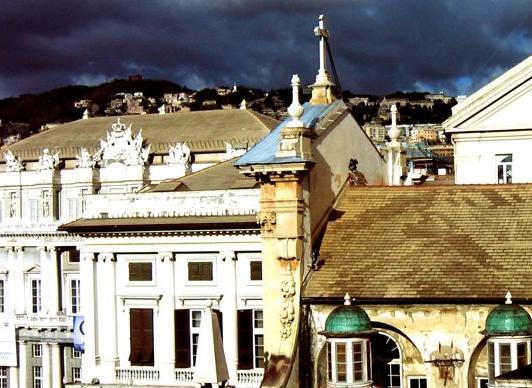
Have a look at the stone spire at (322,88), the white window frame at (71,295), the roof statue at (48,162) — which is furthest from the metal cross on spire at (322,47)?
the roof statue at (48,162)

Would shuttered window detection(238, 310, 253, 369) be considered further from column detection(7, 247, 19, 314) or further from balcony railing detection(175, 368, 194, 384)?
column detection(7, 247, 19, 314)

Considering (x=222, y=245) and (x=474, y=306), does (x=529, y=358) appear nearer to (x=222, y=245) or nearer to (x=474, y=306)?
(x=474, y=306)

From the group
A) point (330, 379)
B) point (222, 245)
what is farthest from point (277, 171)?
point (222, 245)

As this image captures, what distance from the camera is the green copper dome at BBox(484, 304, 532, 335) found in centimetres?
3228

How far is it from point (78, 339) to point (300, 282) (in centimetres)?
4211

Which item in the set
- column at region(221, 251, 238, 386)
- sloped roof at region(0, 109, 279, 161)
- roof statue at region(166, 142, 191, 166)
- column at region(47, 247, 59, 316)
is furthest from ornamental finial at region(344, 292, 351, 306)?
sloped roof at region(0, 109, 279, 161)

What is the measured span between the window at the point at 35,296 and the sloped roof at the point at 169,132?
1618 centimetres

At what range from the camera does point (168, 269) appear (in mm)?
58969

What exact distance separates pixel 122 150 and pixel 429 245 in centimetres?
6408

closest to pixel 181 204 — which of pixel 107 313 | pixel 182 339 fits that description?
pixel 107 313

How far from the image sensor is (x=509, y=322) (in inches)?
1273

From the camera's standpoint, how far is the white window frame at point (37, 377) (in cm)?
9306

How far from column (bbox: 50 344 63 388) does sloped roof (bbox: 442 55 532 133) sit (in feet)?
170

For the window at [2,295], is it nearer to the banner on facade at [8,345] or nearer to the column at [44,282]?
the banner on facade at [8,345]
